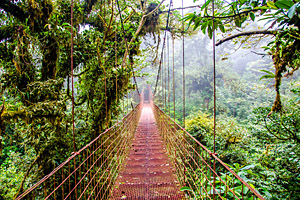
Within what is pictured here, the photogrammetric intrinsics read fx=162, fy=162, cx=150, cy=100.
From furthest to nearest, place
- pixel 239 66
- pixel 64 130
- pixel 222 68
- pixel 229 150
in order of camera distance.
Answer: pixel 239 66
pixel 222 68
pixel 229 150
pixel 64 130

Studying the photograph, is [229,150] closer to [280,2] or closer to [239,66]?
[280,2]

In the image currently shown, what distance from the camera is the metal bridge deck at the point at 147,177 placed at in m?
1.61

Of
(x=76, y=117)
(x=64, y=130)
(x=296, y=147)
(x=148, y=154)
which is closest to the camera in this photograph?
(x=296, y=147)

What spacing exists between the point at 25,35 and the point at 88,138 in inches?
66.2

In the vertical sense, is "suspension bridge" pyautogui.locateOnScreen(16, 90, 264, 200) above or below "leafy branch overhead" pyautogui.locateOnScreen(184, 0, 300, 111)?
below

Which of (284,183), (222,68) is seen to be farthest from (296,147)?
(222,68)

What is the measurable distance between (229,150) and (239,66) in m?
18.2

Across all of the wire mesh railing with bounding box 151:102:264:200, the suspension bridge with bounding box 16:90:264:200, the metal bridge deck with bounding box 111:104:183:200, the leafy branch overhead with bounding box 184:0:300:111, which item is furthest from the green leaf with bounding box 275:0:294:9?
the metal bridge deck with bounding box 111:104:183:200

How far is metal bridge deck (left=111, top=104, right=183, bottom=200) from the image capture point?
1.61 meters

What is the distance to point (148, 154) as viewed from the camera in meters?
2.61

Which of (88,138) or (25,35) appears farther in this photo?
(88,138)

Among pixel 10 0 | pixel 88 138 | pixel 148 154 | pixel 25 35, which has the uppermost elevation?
pixel 10 0

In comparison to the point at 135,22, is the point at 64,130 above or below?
below

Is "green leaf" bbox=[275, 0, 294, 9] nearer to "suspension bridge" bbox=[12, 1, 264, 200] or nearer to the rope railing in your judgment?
"suspension bridge" bbox=[12, 1, 264, 200]
